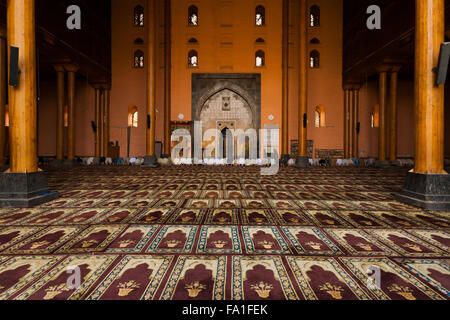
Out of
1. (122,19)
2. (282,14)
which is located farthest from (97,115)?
(282,14)

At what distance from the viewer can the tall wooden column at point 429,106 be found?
10.8 feet

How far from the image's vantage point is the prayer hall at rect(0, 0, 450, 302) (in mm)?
1591

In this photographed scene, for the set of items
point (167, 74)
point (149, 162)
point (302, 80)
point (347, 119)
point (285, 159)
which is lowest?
point (149, 162)

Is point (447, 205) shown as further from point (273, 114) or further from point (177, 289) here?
point (273, 114)

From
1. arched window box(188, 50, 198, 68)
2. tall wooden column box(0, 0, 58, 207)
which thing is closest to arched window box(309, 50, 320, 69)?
arched window box(188, 50, 198, 68)

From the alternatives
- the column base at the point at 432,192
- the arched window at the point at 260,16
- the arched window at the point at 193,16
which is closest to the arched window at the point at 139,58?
the arched window at the point at 193,16

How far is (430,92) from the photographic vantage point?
331 centimetres

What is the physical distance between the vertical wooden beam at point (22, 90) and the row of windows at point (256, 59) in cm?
935

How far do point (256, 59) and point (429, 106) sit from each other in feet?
33.2

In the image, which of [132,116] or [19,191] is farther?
[132,116]

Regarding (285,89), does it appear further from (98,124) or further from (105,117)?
(98,124)

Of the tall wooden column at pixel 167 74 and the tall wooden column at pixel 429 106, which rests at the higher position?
the tall wooden column at pixel 167 74

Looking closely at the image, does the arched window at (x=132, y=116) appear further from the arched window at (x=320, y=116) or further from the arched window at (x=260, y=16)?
the arched window at (x=320, y=116)

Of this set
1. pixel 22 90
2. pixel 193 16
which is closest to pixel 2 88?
pixel 22 90
